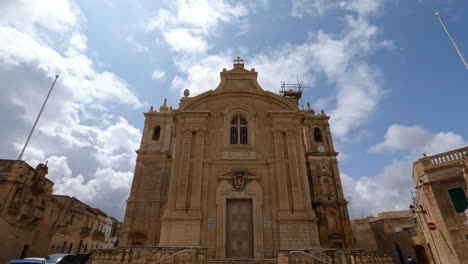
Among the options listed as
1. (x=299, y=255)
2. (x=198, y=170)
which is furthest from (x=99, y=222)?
(x=299, y=255)

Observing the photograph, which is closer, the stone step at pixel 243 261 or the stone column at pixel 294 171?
the stone step at pixel 243 261

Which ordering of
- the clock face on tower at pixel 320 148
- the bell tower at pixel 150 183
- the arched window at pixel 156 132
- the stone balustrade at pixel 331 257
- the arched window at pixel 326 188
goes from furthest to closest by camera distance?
1. the arched window at pixel 156 132
2. the clock face on tower at pixel 320 148
3. the arched window at pixel 326 188
4. the bell tower at pixel 150 183
5. the stone balustrade at pixel 331 257

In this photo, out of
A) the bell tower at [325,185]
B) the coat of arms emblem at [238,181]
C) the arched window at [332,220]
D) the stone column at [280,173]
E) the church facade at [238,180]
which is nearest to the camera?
the church facade at [238,180]

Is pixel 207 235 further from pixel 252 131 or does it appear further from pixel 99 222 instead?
pixel 99 222

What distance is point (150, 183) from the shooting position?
2675 cm

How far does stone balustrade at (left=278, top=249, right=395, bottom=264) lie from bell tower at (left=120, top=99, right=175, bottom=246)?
15841 millimetres

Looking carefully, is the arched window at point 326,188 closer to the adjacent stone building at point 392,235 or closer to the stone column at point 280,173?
the adjacent stone building at point 392,235

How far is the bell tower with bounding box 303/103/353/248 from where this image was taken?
Answer: 80.6ft

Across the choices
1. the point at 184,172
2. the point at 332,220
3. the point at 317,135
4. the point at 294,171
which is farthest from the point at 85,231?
the point at 317,135

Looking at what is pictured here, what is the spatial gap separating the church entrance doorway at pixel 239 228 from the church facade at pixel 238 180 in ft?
0.17

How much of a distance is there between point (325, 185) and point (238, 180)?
14.0 m

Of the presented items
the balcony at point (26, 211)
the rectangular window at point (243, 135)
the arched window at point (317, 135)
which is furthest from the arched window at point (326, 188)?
the balcony at point (26, 211)

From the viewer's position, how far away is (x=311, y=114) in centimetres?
3256

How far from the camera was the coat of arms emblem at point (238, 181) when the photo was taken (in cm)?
1669
